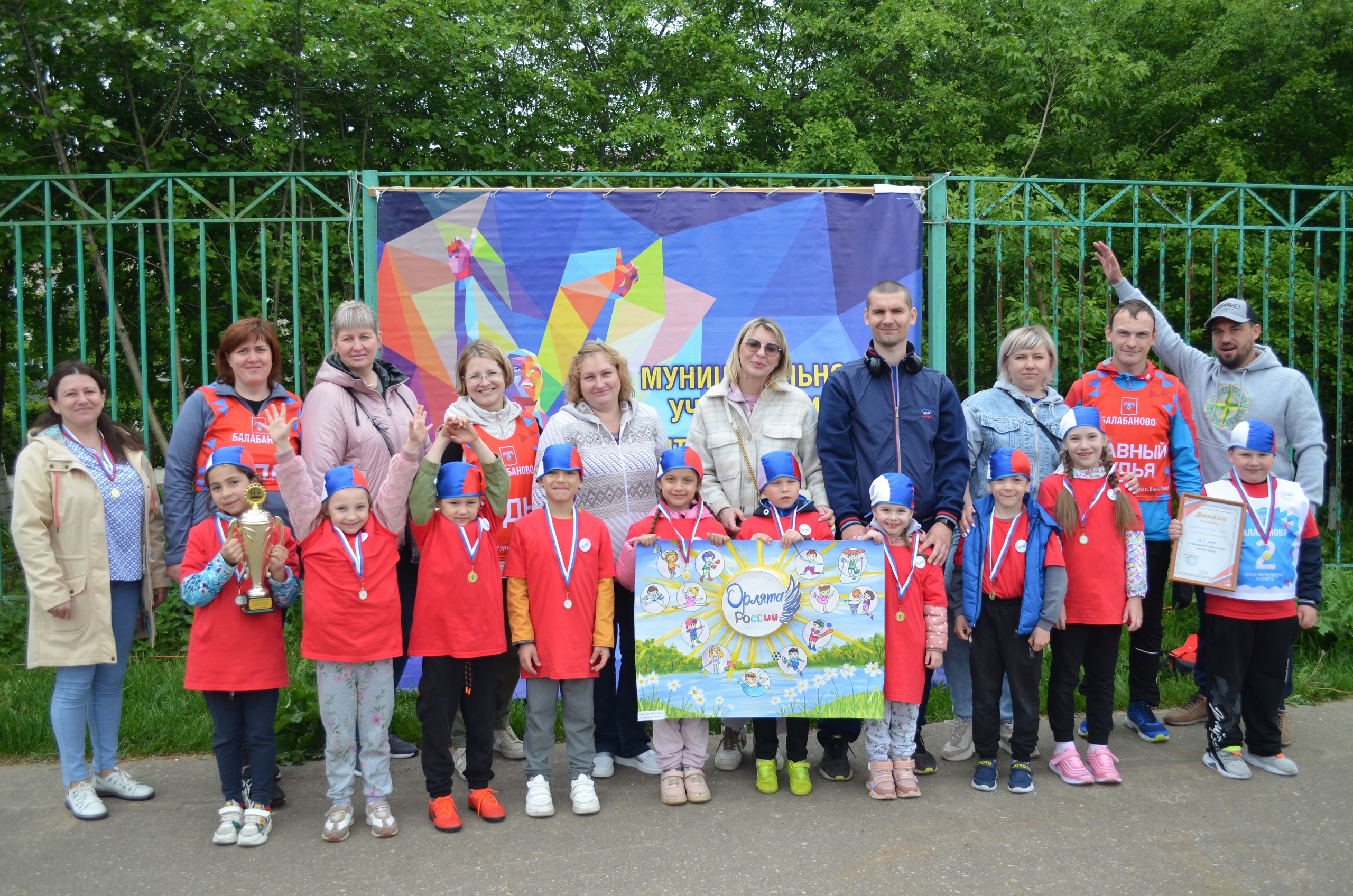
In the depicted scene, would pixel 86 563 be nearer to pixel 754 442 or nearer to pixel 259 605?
pixel 259 605

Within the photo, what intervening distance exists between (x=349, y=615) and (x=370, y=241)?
2739 millimetres

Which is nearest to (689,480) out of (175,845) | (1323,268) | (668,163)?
(175,845)

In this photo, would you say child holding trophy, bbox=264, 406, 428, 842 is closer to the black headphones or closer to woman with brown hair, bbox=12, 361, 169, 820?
woman with brown hair, bbox=12, 361, 169, 820

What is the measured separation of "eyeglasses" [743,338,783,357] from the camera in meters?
4.42

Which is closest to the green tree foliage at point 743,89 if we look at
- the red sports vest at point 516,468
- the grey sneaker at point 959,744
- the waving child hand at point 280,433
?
the waving child hand at point 280,433

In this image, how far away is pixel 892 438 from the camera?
4.33 m

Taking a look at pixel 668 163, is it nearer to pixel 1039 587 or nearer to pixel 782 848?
pixel 1039 587

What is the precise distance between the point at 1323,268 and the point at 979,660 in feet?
23.6

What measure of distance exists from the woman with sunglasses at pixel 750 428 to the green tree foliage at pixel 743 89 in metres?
5.32

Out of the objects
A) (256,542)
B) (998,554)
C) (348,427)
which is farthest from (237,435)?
(998,554)

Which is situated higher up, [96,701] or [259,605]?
[259,605]

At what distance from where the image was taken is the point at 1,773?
4.48 metres

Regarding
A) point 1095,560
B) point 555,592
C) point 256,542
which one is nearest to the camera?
point 256,542

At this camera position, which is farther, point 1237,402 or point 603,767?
point 1237,402
